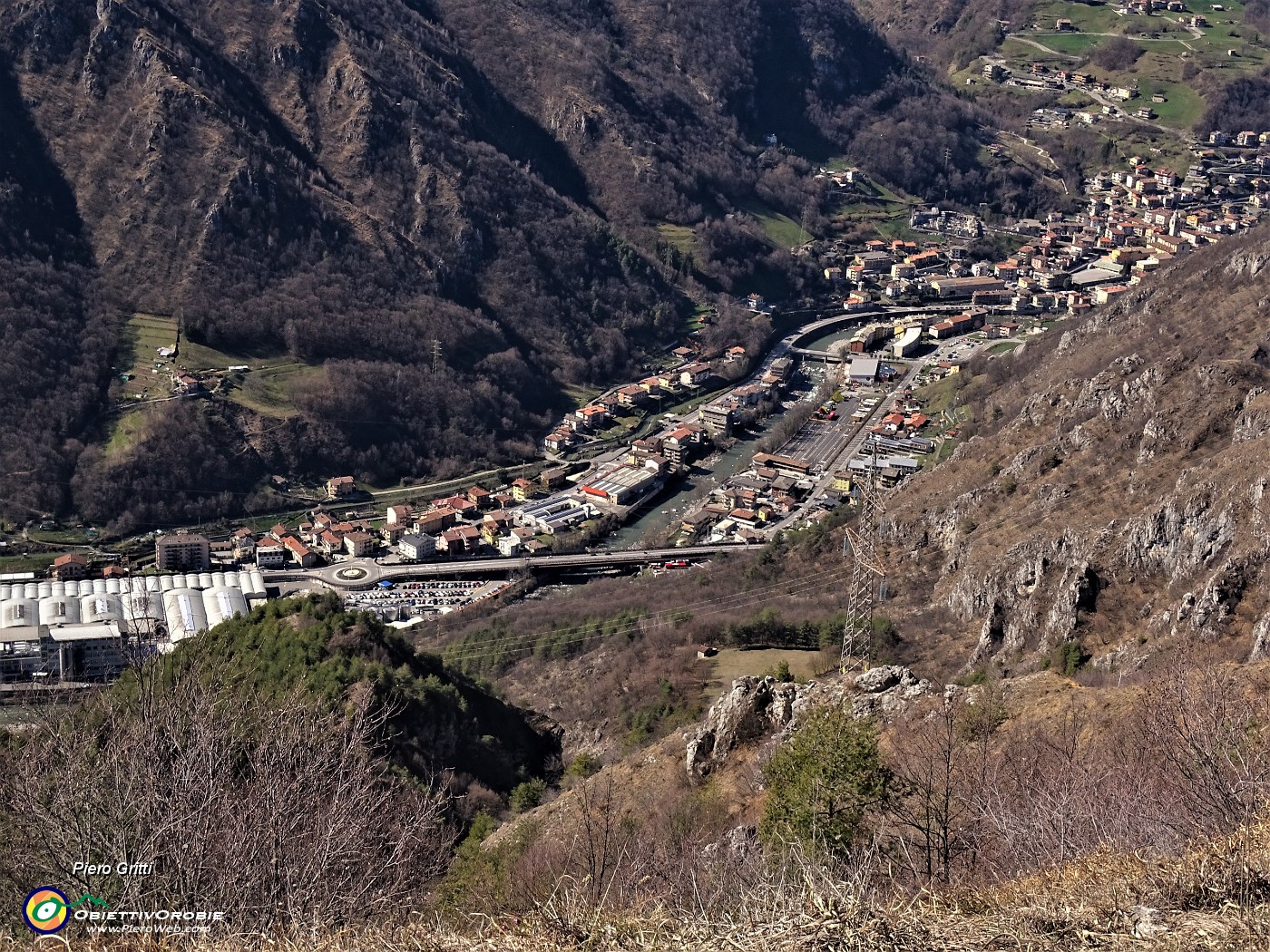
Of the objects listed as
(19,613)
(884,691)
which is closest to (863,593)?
(884,691)

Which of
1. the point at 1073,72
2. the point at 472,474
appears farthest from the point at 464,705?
the point at 1073,72

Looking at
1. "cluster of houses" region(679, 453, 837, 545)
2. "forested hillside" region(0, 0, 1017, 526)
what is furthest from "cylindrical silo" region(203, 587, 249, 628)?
"cluster of houses" region(679, 453, 837, 545)

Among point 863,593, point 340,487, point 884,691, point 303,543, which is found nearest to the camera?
point 884,691

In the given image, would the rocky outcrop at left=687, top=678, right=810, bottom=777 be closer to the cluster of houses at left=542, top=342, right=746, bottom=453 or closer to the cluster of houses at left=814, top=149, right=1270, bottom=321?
the cluster of houses at left=542, top=342, right=746, bottom=453

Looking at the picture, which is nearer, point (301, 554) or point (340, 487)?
point (301, 554)

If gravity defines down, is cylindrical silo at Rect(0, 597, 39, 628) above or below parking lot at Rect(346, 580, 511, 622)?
above

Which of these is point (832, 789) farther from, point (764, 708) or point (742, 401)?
point (742, 401)
